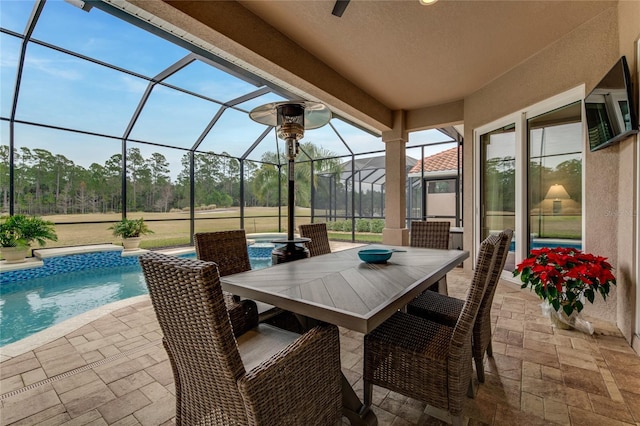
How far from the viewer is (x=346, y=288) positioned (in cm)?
153

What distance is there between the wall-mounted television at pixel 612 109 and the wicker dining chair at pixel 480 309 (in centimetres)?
148

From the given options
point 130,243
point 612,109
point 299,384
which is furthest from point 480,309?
point 130,243

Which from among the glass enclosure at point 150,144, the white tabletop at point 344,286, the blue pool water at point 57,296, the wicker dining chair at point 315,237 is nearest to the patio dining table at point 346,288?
the white tabletop at point 344,286

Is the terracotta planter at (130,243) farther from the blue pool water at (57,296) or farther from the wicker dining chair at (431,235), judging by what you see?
the wicker dining chair at (431,235)

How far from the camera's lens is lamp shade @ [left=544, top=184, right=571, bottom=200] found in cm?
336

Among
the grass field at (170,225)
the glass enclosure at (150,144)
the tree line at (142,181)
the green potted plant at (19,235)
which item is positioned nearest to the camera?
the glass enclosure at (150,144)

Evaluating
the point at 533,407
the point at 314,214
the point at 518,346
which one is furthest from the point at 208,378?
the point at 314,214

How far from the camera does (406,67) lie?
12.5 ft

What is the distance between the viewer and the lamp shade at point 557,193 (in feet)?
11.0

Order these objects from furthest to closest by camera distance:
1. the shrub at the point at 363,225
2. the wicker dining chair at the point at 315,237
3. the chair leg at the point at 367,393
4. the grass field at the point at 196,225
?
the shrub at the point at 363,225
the grass field at the point at 196,225
the wicker dining chair at the point at 315,237
the chair leg at the point at 367,393

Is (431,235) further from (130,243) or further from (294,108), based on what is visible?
(130,243)

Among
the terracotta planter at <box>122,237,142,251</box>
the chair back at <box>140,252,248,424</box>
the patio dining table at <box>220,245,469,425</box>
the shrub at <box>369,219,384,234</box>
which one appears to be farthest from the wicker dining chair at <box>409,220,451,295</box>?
the terracotta planter at <box>122,237,142,251</box>

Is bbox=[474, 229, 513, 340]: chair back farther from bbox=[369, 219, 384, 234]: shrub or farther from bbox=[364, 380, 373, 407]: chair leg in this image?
bbox=[369, 219, 384, 234]: shrub

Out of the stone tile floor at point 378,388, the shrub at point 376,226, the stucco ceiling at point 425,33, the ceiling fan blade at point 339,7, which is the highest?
the stucco ceiling at point 425,33
